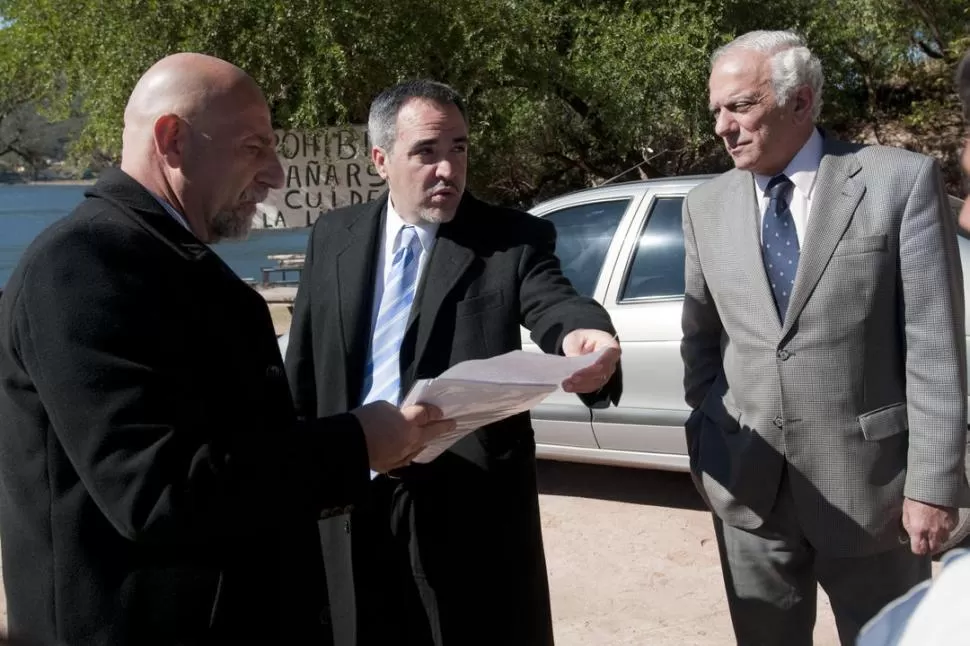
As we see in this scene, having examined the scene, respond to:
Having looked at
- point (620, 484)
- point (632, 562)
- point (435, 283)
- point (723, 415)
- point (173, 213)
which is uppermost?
point (173, 213)

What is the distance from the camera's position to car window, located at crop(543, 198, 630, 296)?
222 inches

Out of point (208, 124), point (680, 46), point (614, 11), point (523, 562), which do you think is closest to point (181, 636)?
point (208, 124)

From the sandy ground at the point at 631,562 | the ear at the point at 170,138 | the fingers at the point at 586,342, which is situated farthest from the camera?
the sandy ground at the point at 631,562

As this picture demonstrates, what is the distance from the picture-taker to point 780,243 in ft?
8.82

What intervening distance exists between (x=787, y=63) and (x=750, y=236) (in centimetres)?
46

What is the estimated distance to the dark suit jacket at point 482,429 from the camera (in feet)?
8.39

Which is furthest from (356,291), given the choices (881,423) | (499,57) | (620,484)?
(499,57)

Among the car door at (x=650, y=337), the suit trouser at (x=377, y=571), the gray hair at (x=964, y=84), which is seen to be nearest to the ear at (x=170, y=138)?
the suit trouser at (x=377, y=571)

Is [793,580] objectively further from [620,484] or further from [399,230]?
[620,484]

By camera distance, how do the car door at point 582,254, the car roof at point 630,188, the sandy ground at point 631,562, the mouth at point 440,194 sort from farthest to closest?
the car door at point 582,254 < the car roof at point 630,188 < the sandy ground at point 631,562 < the mouth at point 440,194

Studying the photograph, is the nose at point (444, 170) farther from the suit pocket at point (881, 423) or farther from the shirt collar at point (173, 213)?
the suit pocket at point (881, 423)

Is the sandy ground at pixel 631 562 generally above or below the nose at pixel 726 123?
below

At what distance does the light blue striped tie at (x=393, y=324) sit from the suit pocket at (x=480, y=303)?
0.50ft

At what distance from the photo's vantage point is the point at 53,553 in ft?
5.32
